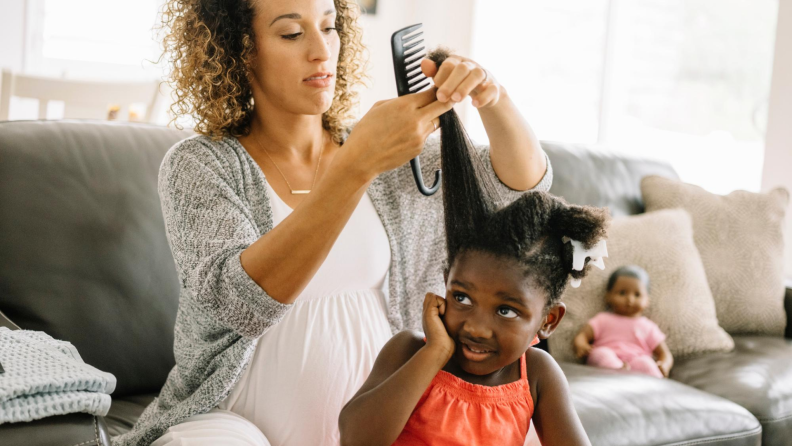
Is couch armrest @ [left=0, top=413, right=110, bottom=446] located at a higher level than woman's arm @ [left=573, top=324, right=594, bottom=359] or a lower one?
higher

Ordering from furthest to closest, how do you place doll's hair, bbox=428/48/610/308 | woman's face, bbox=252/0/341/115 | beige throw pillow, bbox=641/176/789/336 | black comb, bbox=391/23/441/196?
beige throw pillow, bbox=641/176/789/336 → woman's face, bbox=252/0/341/115 → black comb, bbox=391/23/441/196 → doll's hair, bbox=428/48/610/308

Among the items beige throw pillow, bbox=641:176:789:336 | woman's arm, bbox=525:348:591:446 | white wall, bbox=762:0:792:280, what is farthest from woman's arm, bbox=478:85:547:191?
white wall, bbox=762:0:792:280

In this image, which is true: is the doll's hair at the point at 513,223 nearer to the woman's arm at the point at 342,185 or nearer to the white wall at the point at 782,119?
the woman's arm at the point at 342,185

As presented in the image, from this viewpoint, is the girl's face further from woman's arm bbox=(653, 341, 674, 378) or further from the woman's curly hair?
woman's arm bbox=(653, 341, 674, 378)

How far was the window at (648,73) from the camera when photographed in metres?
3.26

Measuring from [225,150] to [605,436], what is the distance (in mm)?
955

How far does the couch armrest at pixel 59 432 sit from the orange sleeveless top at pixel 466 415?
1.41ft

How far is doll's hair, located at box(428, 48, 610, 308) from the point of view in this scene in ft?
3.39

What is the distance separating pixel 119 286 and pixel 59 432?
622 mm

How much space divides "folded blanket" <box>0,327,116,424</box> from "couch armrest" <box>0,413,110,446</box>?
10mm

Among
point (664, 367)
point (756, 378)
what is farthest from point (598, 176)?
point (756, 378)

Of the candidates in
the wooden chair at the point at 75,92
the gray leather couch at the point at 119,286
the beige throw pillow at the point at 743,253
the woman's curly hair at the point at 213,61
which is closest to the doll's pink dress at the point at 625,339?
the gray leather couch at the point at 119,286

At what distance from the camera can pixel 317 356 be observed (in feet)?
4.18

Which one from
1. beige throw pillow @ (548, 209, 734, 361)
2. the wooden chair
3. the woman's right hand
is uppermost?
the woman's right hand
